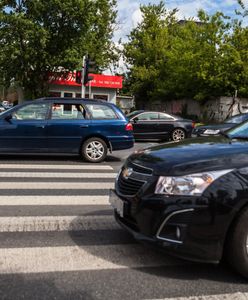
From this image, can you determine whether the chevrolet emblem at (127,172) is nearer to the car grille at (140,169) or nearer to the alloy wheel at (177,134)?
the car grille at (140,169)

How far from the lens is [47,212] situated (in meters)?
5.84

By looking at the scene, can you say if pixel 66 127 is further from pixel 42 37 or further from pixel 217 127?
pixel 42 37

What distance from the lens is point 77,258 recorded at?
4.21 meters

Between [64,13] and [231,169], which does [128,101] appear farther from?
[231,169]

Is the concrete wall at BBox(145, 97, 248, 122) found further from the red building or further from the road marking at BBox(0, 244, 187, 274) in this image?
the road marking at BBox(0, 244, 187, 274)

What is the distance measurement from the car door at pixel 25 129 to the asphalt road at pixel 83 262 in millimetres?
3907

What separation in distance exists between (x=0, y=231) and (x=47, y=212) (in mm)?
956

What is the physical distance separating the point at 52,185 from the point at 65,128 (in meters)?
3.30

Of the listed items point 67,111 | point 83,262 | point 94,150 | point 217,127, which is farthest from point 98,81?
point 83,262

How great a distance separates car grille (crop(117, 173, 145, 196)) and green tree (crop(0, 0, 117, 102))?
26.7 m

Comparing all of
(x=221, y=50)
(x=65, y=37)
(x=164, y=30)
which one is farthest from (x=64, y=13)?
(x=164, y=30)

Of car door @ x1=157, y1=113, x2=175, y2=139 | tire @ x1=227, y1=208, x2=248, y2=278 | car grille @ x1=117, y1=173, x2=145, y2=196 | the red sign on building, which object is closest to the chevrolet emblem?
car grille @ x1=117, y1=173, x2=145, y2=196

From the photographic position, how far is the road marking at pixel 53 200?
20.7 ft

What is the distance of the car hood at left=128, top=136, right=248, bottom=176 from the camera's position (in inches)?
147
